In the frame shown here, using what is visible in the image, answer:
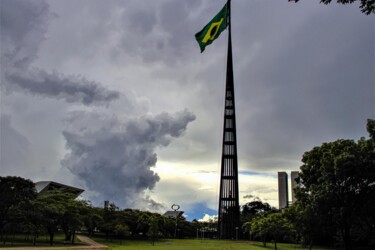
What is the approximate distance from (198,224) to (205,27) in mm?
85441

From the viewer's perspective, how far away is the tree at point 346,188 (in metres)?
25.8

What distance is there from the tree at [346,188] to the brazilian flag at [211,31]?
13.4 meters

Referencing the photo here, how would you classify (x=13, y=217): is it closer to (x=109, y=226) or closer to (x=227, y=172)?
(x=109, y=226)

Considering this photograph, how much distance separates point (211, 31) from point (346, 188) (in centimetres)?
1547

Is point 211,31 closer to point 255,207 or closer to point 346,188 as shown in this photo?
point 346,188

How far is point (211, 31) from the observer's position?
59.7 ft

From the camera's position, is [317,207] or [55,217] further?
[55,217]

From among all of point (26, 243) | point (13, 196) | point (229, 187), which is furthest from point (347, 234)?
point (229, 187)

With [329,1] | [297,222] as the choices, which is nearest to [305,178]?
[297,222]

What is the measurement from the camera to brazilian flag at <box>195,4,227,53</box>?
706 inches

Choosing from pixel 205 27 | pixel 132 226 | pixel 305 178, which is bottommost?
pixel 132 226

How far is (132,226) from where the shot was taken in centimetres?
7369

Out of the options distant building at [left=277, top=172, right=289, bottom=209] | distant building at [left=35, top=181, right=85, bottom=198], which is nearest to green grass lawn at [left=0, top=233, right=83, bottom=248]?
distant building at [left=35, top=181, right=85, bottom=198]

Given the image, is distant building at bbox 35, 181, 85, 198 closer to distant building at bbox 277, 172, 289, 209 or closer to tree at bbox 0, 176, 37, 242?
tree at bbox 0, 176, 37, 242
